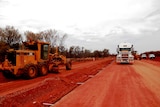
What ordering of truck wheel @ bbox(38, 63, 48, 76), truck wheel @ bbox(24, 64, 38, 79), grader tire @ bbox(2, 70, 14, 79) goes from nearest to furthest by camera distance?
truck wheel @ bbox(24, 64, 38, 79) < grader tire @ bbox(2, 70, 14, 79) < truck wheel @ bbox(38, 63, 48, 76)

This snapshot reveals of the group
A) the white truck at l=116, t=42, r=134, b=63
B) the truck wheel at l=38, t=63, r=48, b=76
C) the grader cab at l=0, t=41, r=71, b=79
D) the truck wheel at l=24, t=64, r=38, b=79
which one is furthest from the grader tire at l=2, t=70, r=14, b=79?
the white truck at l=116, t=42, r=134, b=63

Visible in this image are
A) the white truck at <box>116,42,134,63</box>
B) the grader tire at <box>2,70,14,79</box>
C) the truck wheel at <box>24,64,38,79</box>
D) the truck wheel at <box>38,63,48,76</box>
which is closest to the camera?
the truck wheel at <box>24,64,38,79</box>

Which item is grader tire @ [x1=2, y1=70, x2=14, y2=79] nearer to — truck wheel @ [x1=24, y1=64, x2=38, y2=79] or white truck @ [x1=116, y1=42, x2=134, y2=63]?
truck wheel @ [x1=24, y1=64, x2=38, y2=79]

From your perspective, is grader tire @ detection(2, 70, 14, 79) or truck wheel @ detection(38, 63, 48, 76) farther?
truck wheel @ detection(38, 63, 48, 76)

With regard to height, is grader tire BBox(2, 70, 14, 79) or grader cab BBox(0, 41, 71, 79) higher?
grader cab BBox(0, 41, 71, 79)

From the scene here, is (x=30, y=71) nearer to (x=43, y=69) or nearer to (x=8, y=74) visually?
(x=8, y=74)

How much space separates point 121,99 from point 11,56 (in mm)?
10730

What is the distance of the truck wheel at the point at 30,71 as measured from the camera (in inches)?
653

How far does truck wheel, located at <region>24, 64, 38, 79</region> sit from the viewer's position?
54.4 ft

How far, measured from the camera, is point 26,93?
1070 centimetres

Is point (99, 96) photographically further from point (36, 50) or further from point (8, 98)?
point (36, 50)

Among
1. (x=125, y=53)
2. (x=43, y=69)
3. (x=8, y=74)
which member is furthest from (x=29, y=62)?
(x=125, y=53)

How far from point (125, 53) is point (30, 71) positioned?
76.4ft

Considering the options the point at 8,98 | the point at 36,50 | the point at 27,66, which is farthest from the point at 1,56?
the point at 8,98
